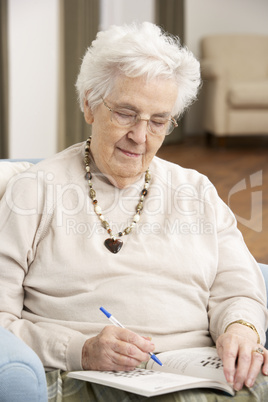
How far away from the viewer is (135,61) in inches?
Answer: 57.7

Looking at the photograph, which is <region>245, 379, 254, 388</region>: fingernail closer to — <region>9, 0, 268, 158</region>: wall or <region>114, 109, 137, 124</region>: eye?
<region>114, 109, 137, 124</region>: eye

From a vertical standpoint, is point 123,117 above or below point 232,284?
above

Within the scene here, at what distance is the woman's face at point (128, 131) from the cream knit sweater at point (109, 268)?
0.06 meters

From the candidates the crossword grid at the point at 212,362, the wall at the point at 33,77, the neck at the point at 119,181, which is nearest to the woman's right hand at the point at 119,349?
the crossword grid at the point at 212,362

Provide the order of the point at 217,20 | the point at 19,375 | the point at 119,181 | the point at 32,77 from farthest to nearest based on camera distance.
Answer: the point at 217,20
the point at 32,77
the point at 119,181
the point at 19,375

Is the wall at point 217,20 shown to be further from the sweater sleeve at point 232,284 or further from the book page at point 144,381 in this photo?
the book page at point 144,381

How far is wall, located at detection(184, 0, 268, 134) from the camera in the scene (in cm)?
730

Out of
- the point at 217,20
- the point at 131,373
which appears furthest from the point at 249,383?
the point at 217,20

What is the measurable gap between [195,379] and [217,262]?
404mm

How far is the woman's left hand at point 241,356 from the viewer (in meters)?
1.27

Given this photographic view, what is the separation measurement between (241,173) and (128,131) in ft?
13.4

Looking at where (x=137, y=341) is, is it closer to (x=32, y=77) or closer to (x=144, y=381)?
(x=144, y=381)

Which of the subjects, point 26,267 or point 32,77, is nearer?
point 26,267

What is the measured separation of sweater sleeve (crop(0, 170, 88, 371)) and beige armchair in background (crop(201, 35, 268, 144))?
16.8ft
